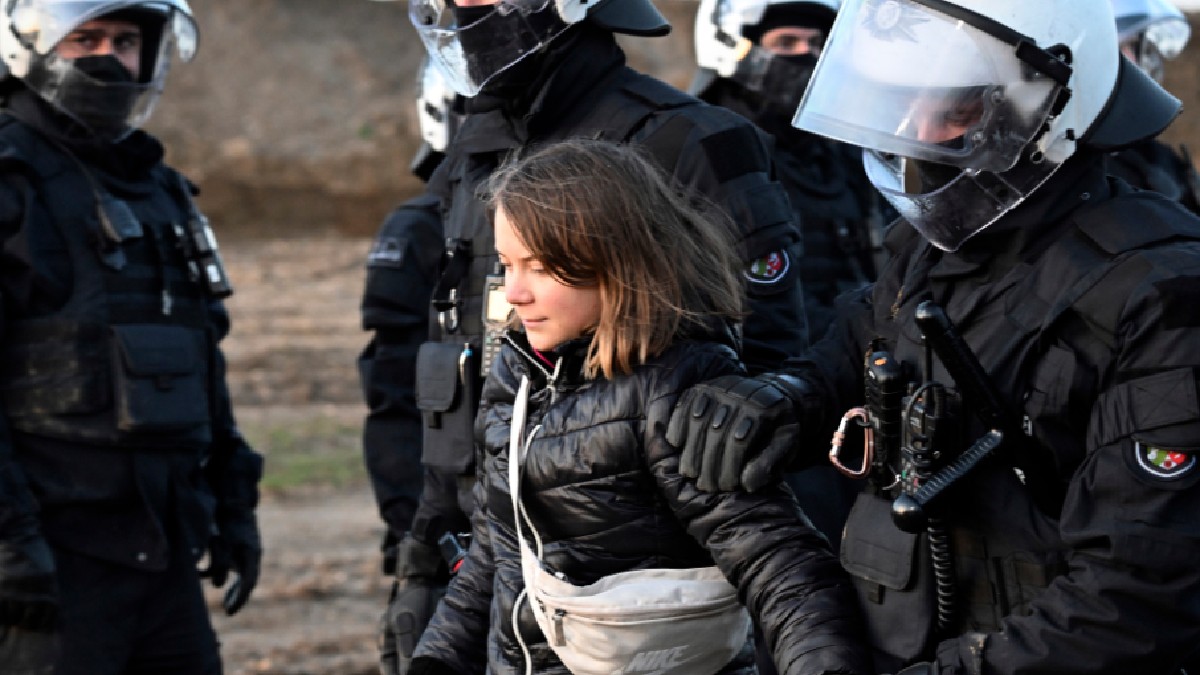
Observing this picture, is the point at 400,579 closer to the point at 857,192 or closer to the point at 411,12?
the point at 411,12

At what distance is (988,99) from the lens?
8.52ft

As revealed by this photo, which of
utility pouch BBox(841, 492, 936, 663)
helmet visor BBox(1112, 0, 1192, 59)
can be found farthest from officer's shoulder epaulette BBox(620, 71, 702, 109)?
helmet visor BBox(1112, 0, 1192, 59)

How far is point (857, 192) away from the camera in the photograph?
19.2 ft

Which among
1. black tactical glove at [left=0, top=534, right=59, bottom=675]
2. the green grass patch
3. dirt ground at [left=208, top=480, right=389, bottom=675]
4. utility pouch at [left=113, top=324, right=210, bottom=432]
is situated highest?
utility pouch at [left=113, top=324, right=210, bottom=432]

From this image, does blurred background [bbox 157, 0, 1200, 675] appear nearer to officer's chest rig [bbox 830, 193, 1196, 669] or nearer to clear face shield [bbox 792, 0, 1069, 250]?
clear face shield [bbox 792, 0, 1069, 250]

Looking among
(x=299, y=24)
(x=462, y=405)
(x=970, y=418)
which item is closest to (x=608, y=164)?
(x=970, y=418)

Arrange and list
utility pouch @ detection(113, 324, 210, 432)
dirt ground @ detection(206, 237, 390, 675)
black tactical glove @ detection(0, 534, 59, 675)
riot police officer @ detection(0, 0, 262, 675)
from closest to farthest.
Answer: black tactical glove @ detection(0, 534, 59, 675)
riot police officer @ detection(0, 0, 262, 675)
utility pouch @ detection(113, 324, 210, 432)
dirt ground @ detection(206, 237, 390, 675)

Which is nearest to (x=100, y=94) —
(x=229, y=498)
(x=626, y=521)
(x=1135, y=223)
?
(x=229, y=498)

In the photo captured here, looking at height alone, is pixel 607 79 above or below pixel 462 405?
above

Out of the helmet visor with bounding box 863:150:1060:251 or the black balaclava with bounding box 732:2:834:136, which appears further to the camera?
the black balaclava with bounding box 732:2:834:136

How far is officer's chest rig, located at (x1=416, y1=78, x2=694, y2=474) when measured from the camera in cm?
360

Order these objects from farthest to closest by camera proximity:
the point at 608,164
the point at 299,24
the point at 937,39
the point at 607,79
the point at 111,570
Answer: the point at 299,24 < the point at 111,570 < the point at 607,79 < the point at 608,164 < the point at 937,39

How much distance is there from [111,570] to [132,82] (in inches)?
57.2

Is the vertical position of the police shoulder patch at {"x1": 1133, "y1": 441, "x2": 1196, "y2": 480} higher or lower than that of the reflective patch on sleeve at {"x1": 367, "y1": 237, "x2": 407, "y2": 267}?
higher
